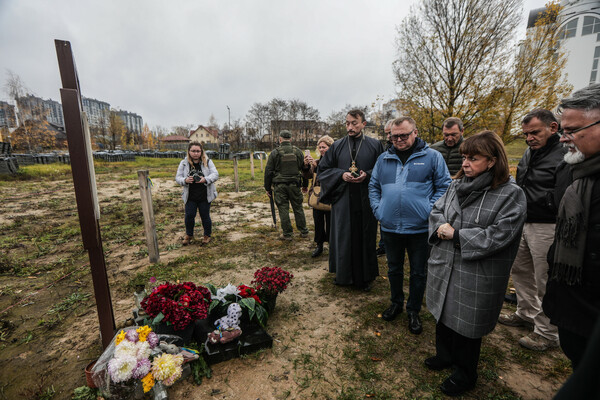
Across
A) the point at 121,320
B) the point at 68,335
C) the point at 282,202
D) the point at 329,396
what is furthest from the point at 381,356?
the point at 282,202

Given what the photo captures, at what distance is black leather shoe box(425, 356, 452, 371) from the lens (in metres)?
2.56

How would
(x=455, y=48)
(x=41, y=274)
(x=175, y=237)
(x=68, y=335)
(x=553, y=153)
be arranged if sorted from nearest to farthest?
(x=553, y=153), (x=68, y=335), (x=41, y=274), (x=175, y=237), (x=455, y=48)

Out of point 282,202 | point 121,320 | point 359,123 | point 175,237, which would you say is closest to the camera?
point 121,320

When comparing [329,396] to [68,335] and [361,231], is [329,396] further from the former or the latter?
[68,335]

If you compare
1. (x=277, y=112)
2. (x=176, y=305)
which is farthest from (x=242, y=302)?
(x=277, y=112)

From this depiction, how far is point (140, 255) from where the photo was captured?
5.50m

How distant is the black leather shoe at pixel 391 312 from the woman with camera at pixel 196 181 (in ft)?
12.3

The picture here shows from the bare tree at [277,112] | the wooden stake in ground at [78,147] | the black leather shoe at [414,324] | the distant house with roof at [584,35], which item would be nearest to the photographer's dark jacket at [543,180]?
the black leather shoe at [414,324]

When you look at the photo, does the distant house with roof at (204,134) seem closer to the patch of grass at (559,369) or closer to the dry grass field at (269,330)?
the dry grass field at (269,330)

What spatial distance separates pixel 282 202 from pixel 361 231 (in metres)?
2.54

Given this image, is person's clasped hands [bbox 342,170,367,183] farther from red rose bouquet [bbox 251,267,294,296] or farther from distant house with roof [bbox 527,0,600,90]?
distant house with roof [bbox 527,0,600,90]

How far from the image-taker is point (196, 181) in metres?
5.52

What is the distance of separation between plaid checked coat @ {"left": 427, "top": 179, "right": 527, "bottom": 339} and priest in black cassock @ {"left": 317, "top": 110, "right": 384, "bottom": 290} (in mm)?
1578

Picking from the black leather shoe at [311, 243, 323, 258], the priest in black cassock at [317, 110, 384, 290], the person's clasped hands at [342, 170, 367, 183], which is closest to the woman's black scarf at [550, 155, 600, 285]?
the person's clasped hands at [342, 170, 367, 183]
